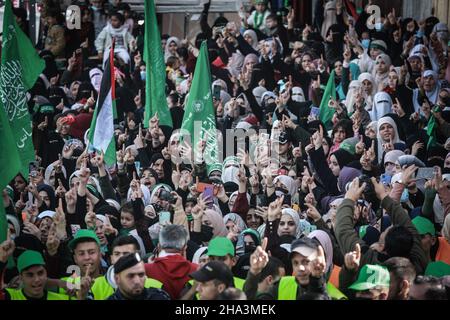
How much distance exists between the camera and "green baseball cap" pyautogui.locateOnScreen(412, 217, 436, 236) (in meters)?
11.9

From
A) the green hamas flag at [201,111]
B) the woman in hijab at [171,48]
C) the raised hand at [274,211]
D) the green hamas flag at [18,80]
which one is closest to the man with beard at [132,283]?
the raised hand at [274,211]

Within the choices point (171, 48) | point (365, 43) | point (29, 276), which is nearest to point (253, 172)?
point (29, 276)

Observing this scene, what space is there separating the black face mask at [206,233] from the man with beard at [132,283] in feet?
7.65

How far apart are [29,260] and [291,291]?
1.94m

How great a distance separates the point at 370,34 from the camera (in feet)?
61.4

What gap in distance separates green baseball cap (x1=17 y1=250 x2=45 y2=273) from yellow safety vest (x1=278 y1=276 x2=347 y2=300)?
1756 mm

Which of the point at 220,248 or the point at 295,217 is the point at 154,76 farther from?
the point at 220,248

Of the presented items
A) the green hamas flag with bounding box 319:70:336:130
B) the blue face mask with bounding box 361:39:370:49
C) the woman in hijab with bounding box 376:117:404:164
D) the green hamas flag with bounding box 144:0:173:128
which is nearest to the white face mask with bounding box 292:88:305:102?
the green hamas flag with bounding box 319:70:336:130

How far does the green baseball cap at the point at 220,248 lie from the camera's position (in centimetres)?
1092

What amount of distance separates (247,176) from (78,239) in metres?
3.23

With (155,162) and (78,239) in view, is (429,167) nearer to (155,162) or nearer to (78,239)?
(155,162)

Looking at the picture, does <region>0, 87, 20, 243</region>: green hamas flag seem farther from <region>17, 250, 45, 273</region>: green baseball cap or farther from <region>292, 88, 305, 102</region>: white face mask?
<region>292, 88, 305, 102</region>: white face mask

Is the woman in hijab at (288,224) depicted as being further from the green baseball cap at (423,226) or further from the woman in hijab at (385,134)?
the woman in hijab at (385,134)
